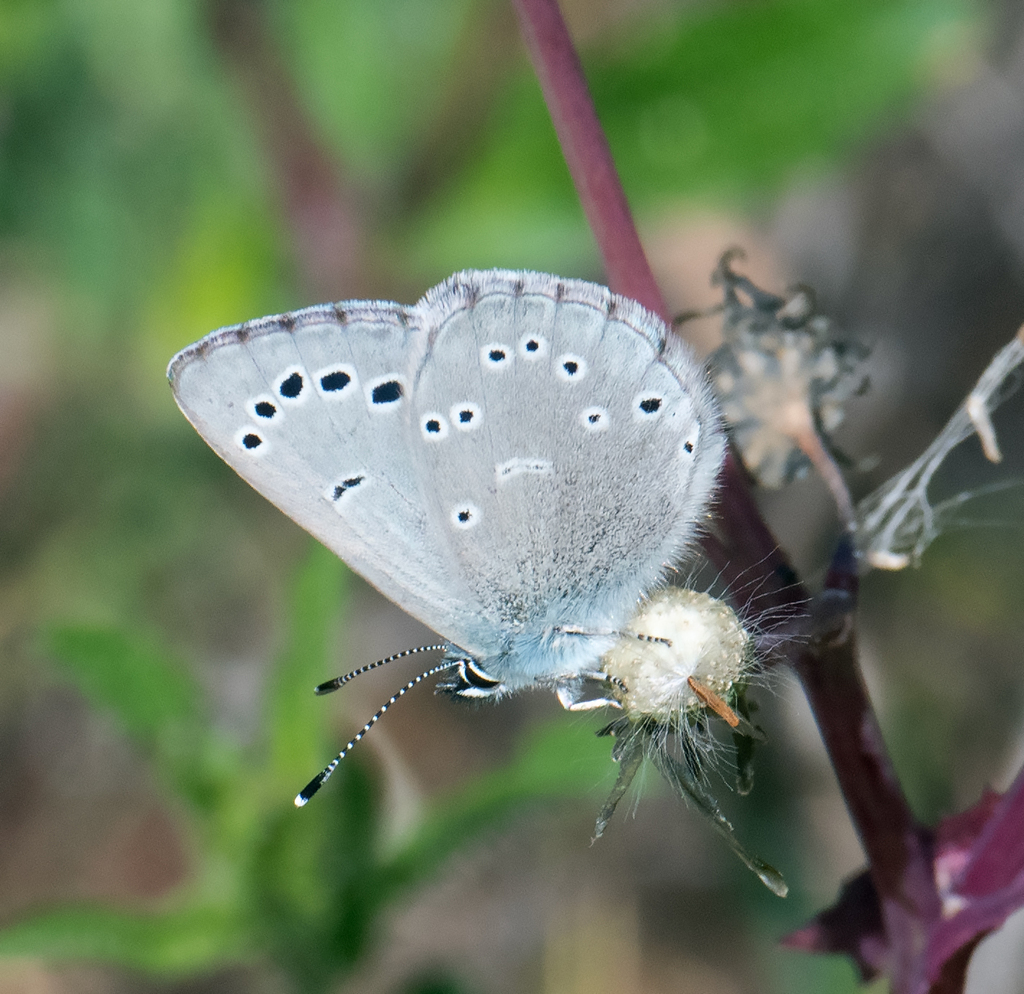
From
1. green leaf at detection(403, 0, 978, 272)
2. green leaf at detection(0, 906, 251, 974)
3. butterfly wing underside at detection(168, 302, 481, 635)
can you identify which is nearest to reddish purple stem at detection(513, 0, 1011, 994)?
butterfly wing underside at detection(168, 302, 481, 635)

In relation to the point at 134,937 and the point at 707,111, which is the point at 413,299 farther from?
the point at 134,937

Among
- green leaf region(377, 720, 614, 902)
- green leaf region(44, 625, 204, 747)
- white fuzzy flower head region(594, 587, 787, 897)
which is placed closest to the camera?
white fuzzy flower head region(594, 587, 787, 897)

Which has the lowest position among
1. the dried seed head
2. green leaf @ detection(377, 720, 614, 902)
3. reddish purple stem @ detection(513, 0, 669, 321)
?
green leaf @ detection(377, 720, 614, 902)

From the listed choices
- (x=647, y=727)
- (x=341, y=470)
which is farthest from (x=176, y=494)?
(x=647, y=727)

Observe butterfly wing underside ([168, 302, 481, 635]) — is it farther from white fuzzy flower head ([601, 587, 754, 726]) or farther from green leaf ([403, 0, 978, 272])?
green leaf ([403, 0, 978, 272])

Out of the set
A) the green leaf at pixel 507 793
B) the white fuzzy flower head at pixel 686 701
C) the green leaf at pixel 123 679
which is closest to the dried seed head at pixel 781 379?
the white fuzzy flower head at pixel 686 701

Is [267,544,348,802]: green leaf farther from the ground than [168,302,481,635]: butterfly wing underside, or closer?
closer

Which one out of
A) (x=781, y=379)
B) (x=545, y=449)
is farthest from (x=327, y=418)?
(x=781, y=379)
